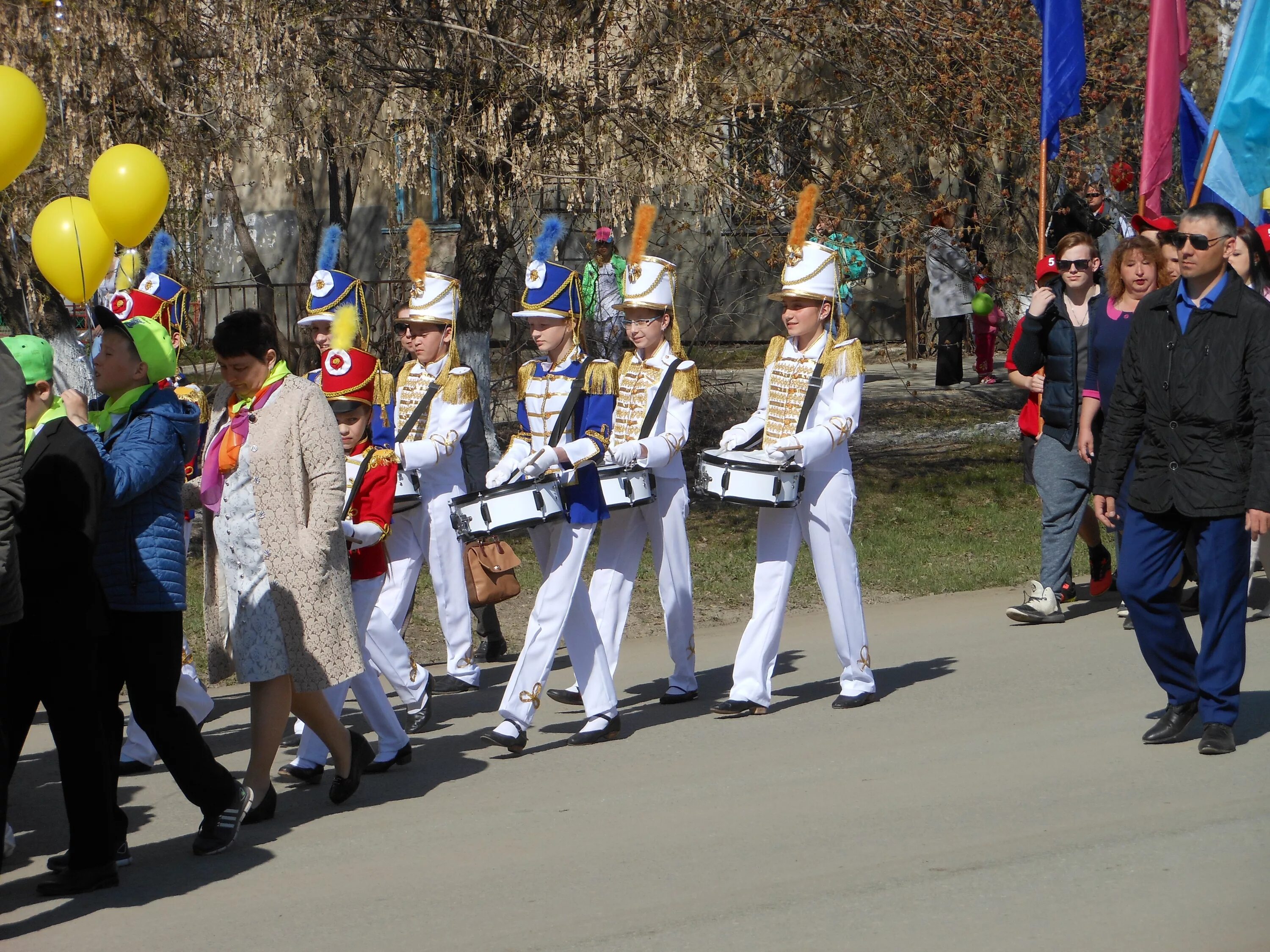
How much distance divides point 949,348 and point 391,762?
45.2 ft

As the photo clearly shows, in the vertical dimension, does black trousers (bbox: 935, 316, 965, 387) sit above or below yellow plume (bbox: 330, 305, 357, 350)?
below

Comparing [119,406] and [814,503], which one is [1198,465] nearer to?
[814,503]

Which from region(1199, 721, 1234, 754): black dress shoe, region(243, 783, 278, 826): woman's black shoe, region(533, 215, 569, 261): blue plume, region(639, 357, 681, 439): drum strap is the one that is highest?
region(533, 215, 569, 261): blue plume

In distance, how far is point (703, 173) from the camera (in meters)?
12.1

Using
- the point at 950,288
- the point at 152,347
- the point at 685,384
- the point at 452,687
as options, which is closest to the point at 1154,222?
the point at 685,384

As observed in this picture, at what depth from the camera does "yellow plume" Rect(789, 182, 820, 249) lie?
7.64 meters

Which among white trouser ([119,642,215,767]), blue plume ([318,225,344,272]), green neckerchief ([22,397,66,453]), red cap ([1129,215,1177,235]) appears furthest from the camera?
red cap ([1129,215,1177,235])

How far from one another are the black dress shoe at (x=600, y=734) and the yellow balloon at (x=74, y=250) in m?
2.78

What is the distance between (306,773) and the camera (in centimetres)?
661

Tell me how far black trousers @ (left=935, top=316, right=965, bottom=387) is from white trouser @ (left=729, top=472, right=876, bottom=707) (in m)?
12.2

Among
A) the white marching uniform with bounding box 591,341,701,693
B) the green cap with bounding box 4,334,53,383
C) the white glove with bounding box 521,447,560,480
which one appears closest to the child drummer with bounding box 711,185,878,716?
the white marching uniform with bounding box 591,341,701,693

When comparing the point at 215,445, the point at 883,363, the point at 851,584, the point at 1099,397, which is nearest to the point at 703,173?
the point at 1099,397

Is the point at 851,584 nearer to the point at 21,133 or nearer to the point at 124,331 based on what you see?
the point at 124,331

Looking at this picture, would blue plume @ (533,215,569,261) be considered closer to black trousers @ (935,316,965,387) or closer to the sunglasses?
the sunglasses
